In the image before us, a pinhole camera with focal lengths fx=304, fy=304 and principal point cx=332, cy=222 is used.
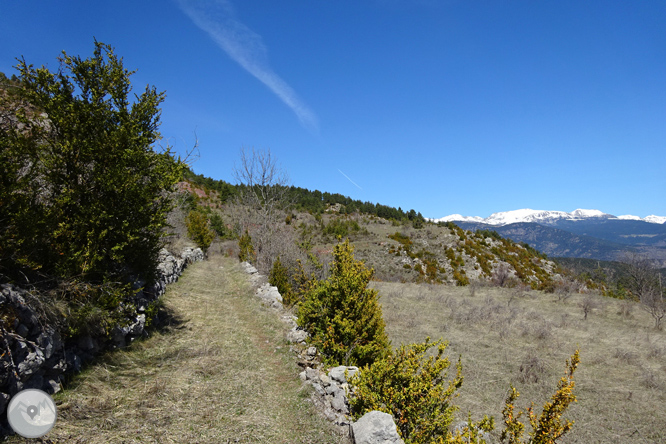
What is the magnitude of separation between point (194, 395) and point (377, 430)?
2.73m

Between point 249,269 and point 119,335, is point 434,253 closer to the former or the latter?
point 249,269

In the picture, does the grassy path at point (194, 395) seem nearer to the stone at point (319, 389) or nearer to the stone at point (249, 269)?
the stone at point (319, 389)

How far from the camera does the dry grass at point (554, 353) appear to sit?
584cm

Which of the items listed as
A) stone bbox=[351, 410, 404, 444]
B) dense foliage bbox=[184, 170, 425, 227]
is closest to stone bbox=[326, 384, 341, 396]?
stone bbox=[351, 410, 404, 444]

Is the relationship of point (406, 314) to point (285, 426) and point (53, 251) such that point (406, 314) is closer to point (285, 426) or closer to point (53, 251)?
point (285, 426)

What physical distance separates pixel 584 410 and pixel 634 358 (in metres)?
4.22

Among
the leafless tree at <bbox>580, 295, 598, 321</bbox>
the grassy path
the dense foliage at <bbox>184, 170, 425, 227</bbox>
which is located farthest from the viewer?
the dense foliage at <bbox>184, 170, 425, 227</bbox>

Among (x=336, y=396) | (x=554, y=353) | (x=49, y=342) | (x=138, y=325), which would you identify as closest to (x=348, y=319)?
(x=336, y=396)

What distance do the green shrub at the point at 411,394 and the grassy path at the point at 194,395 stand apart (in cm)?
74

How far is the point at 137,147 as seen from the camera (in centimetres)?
610

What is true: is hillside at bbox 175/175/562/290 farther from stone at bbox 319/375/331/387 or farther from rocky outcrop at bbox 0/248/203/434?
rocky outcrop at bbox 0/248/203/434

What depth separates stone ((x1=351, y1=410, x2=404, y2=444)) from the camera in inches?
142

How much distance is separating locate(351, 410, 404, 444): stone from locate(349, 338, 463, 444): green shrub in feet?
0.99

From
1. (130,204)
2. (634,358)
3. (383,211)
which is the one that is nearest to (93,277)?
(130,204)
